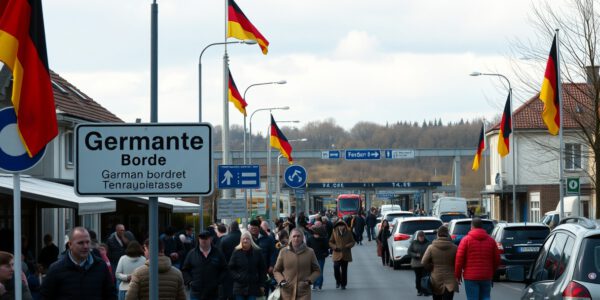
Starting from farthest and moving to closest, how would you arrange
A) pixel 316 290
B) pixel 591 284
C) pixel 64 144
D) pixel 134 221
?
pixel 134 221, pixel 64 144, pixel 316 290, pixel 591 284

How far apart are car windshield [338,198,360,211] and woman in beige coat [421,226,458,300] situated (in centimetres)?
6909

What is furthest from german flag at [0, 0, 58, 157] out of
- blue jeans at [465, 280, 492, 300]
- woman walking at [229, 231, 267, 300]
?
blue jeans at [465, 280, 492, 300]

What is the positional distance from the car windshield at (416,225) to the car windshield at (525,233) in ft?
19.2

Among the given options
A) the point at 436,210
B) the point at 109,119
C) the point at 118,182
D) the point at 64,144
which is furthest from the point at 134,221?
the point at 118,182

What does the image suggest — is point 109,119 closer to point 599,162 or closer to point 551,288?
point 599,162

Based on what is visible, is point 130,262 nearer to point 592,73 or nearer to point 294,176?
point 294,176

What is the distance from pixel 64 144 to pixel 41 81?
22923 mm

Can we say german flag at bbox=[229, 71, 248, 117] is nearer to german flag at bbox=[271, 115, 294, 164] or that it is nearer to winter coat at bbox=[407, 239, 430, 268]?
german flag at bbox=[271, 115, 294, 164]

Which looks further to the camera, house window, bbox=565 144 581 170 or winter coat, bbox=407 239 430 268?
house window, bbox=565 144 581 170

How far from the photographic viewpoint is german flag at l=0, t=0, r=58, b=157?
8961 millimetres

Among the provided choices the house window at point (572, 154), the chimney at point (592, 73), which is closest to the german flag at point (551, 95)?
the chimney at point (592, 73)

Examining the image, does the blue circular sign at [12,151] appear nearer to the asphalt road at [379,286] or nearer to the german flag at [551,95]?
the asphalt road at [379,286]

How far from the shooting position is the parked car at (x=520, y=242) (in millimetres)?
25156

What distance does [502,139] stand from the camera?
40844 millimetres
